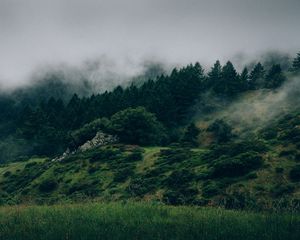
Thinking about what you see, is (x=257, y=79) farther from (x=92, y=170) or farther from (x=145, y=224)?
(x=145, y=224)

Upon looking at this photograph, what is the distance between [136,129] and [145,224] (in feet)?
239

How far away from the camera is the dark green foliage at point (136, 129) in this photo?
84.5 metres

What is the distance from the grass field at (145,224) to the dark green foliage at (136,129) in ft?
228

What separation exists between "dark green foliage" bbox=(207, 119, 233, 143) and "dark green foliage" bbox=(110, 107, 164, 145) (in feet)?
42.7

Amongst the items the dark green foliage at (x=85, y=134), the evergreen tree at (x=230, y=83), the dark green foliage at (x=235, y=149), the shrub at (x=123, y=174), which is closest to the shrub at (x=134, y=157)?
the shrub at (x=123, y=174)

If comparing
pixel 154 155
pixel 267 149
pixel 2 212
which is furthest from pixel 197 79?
pixel 2 212

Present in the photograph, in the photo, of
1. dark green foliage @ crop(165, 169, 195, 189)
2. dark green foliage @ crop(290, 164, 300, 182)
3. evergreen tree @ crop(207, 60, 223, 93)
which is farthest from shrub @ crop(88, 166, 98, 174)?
evergreen tree @ crop(207, 60, 223, 93)

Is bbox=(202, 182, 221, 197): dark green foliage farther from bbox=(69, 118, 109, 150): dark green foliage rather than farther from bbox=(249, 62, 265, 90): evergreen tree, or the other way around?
bbox=(249, 62, 265, 90): evergreen tree

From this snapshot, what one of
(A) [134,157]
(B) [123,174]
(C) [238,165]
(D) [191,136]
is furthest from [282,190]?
(D) [191,136]

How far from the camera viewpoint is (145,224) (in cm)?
1218

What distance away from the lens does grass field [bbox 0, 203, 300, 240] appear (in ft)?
36.5

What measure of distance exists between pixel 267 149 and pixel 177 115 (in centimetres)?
5332

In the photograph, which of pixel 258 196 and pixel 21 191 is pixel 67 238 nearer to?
pixel 258 196

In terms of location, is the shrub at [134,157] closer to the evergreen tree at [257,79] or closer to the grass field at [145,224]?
the grass field at [145,224]
